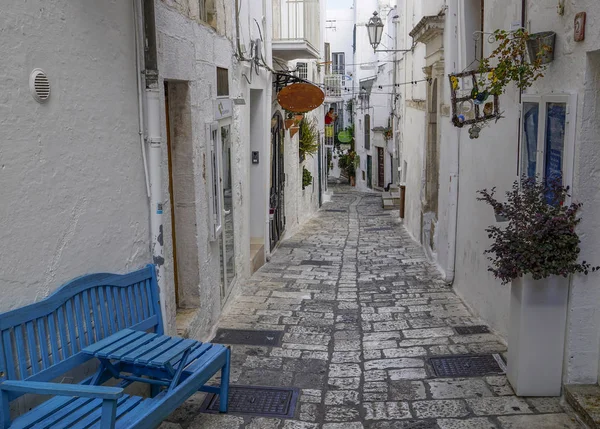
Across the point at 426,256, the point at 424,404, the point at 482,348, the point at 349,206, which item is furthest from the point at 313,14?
the point at 349,206

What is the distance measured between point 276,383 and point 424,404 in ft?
4.09

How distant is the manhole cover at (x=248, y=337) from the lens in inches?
258

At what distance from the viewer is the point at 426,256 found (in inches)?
480

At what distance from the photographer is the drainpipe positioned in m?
4.94

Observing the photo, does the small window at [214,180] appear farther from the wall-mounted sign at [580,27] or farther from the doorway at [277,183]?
the doorway at [277,183]

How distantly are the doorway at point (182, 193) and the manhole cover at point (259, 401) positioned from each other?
1.44 metres

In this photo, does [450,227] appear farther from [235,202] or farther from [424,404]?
[424,404]

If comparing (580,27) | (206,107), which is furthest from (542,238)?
(206,107)

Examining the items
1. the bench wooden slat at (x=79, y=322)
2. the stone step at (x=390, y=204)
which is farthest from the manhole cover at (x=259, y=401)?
the stone step at (x=390, y=204)

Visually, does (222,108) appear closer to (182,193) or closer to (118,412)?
(182,193)

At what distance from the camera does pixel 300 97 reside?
11.9 m

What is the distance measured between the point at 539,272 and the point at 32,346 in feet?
10.9

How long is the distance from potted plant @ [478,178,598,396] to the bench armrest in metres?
2.97

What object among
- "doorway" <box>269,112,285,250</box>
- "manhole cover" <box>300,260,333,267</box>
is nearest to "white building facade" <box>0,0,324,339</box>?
"manhole cover" <box>300,260,333,267</box>
